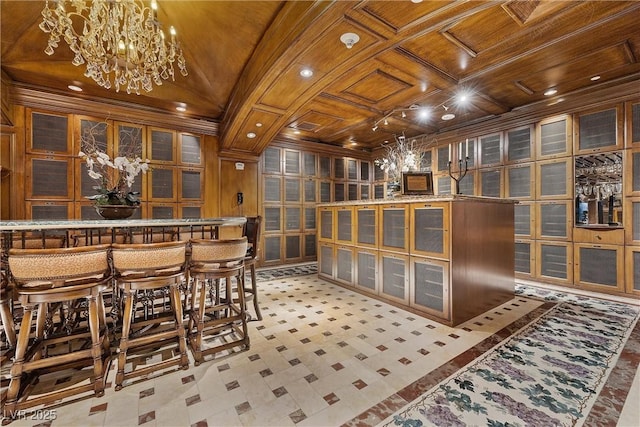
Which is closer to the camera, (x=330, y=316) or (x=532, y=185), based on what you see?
(x=330, y=316)

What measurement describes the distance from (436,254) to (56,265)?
317 cm

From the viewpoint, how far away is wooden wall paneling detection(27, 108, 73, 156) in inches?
151

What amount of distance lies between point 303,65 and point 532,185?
14.2 feet

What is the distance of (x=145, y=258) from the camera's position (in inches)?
73.1

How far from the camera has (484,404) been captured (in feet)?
5.43

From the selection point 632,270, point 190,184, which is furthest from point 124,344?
point 632,270

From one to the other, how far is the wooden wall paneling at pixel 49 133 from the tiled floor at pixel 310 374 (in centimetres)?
384

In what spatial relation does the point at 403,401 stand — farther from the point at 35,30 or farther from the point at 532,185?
the point at 35,30

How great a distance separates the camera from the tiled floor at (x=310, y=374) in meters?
1.58

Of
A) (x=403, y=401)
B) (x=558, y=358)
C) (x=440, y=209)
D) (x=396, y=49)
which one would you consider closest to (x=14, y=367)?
(x=403, y=401)

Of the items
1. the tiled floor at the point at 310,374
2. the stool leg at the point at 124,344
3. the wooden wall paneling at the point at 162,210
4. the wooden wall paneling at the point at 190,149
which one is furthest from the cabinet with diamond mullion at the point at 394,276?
the wooden wall paneling at the point at 190,149

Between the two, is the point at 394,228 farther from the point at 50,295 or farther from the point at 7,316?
the point at 7,316

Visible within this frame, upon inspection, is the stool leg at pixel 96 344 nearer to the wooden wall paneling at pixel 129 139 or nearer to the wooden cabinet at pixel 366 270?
the wooden cabinet at pixel 366 270

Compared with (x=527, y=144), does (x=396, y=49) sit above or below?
above
